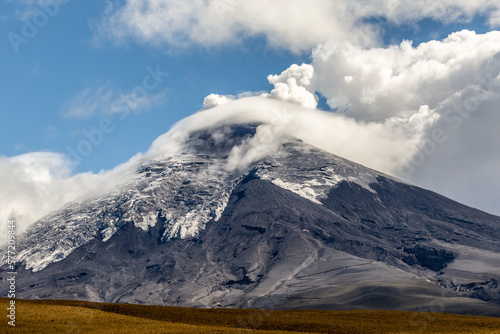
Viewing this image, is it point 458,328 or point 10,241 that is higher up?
point 10,241

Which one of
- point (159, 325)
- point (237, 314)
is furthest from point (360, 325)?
point (159, 325)

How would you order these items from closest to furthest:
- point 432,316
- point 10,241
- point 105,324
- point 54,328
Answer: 1. point 54,328
2. point 105,324
3. point 10,241
4. point 432,316

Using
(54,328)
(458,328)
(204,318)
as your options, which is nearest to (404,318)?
(458,328)

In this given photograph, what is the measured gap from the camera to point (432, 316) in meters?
84.9

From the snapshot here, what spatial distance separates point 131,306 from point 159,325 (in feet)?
52.2

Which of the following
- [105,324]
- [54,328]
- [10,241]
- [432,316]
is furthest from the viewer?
[432,316]

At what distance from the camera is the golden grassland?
70.8 metres

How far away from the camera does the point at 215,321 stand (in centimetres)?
8200

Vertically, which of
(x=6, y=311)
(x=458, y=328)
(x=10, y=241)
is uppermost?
(x=10, y=241)

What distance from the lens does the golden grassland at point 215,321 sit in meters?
70.8

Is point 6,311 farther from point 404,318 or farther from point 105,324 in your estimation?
point 404,318

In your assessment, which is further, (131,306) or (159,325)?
(131,306)

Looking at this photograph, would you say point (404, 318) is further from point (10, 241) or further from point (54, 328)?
point (10, 241)

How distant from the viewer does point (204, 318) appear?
83500mm
